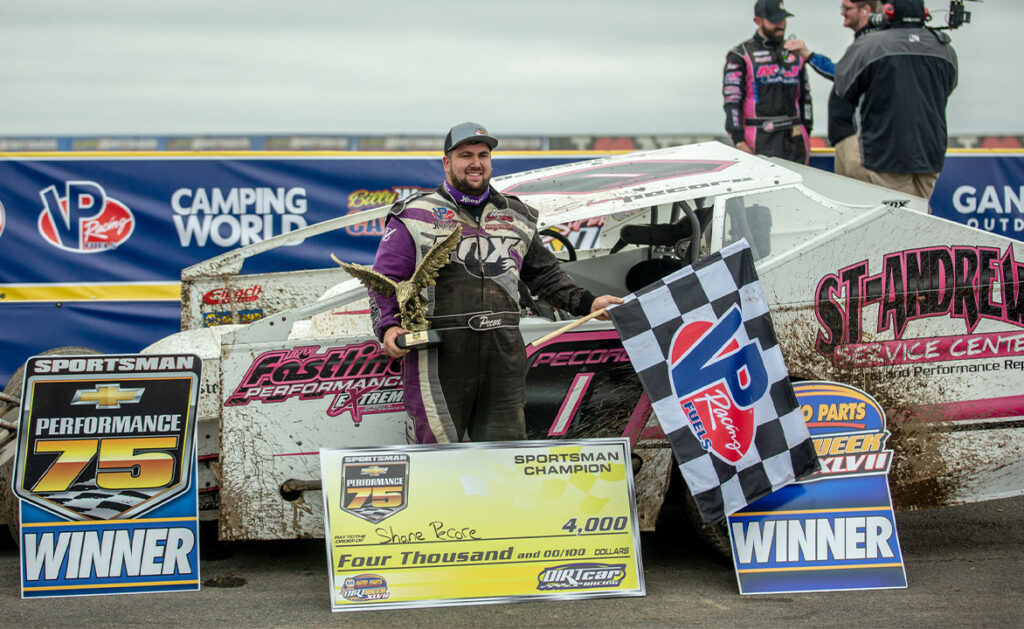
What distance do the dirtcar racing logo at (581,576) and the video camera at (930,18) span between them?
4219 mm

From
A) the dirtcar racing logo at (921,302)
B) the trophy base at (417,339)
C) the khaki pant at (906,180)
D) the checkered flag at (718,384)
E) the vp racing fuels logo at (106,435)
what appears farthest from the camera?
the khaki pant at (906,180)

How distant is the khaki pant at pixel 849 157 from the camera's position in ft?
23.4

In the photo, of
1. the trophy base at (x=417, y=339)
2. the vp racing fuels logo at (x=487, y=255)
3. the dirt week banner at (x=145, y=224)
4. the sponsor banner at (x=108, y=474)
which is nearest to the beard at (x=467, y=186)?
the vp racing fuels logo at (x=487, y=255)

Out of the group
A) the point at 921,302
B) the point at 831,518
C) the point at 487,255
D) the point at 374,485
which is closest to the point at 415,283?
the point at 487,255

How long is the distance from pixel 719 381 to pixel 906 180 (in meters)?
3.09

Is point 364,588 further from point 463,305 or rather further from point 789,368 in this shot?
point 789,368

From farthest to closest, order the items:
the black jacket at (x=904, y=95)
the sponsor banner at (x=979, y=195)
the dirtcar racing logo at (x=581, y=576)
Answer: the sponsor banner at (x=979, y=195) < the black jacket at (x=904, y=95) < the dirtcar racing logo at (x=581, y=576)

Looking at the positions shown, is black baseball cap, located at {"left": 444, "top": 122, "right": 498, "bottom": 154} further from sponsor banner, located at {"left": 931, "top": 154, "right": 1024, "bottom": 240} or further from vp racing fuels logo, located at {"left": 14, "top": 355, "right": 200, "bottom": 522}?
sponsor banner, located at {"left": 931, "top": 154, "right": 1024, "bottom": 240}

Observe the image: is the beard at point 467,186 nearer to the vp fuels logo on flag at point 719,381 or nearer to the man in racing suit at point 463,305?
the man in racing suit at point 463,305

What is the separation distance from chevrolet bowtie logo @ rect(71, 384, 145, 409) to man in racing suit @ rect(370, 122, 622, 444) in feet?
3.55

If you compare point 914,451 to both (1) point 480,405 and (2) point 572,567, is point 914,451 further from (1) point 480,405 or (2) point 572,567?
(1) point 480,405

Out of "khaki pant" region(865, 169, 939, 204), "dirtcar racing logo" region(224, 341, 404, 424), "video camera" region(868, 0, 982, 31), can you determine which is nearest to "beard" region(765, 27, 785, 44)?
"video camera" region(868, 0, 982, 31)

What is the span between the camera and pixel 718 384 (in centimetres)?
412

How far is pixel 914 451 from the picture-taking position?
4402 millimetres
